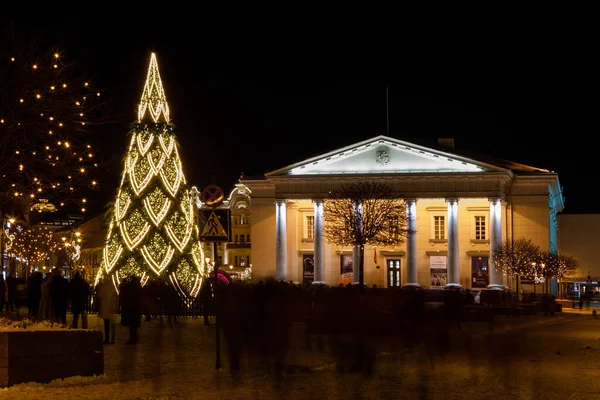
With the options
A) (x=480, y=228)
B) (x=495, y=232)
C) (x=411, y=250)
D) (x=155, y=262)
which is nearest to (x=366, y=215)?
(x=411, y=250)

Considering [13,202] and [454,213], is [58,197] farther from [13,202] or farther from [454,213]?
[454,213]

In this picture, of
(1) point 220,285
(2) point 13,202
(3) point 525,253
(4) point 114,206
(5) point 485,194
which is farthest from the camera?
(5) point 485,194

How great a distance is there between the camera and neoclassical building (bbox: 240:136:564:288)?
6316cm

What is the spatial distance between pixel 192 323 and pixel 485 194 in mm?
Result: 36989

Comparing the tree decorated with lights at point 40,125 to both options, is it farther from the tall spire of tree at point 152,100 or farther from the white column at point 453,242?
the white column at point 453,242

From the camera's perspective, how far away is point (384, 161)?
6475 centimetres

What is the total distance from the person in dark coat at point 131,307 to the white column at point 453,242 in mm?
42229

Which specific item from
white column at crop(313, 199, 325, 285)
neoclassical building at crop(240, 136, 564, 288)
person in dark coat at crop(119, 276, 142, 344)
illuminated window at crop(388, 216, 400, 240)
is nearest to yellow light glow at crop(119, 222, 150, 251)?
person in dark coat at crop(119, 276, 142, 344)

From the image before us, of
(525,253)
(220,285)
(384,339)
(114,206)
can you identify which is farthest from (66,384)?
(525,253)

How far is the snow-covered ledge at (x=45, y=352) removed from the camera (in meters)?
12.6

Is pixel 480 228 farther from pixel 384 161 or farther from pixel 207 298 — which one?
pixel 207 298

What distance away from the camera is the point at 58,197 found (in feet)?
66.2

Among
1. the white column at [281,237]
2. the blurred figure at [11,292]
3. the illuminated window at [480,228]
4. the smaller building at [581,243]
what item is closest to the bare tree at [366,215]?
the white column at [281,237]

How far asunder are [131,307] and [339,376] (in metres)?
7.93
